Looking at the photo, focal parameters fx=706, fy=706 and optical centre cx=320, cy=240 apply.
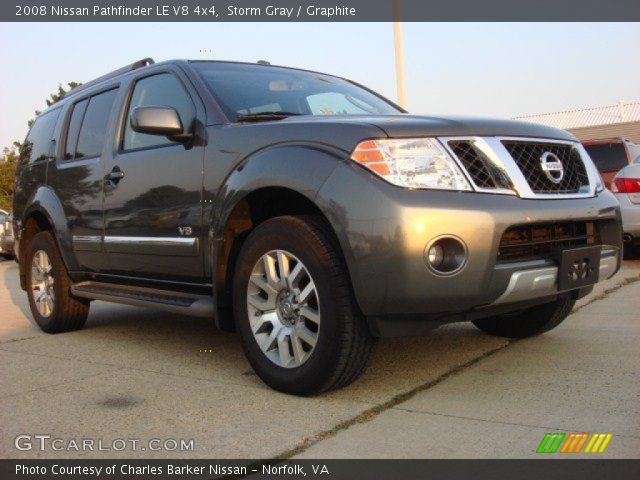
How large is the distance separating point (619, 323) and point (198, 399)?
2.92 meters

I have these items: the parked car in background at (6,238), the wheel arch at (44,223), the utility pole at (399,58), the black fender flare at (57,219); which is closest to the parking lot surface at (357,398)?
the black fender flare at (57,219)

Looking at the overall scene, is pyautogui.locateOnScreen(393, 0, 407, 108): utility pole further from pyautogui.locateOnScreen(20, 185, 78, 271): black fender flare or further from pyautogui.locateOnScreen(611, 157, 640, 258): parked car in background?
pyautogui.locateOnScreen(20, 185, 78, 271): black fender flare

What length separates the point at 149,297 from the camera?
14.4ft

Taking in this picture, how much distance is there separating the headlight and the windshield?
1.10 meters

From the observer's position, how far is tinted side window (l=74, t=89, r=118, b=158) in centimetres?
514

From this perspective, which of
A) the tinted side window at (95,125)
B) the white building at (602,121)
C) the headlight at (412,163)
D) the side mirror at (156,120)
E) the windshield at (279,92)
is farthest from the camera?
the white building at (602,121)

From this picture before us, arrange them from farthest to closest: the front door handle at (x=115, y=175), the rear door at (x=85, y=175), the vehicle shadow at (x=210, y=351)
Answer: the rear door at (x=85, y=175)
the front door handle at (x=115, y=175)
the vehicle shadow at (x=210, y=351)

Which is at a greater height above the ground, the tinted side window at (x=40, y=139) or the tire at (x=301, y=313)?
the tinted side window at (x=40, y=139)

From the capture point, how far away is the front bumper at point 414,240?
117 inches

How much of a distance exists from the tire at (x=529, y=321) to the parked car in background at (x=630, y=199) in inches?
164

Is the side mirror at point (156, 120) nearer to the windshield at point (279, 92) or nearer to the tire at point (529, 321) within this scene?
the windshield at point (279, 92)

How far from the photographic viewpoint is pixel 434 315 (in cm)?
315
